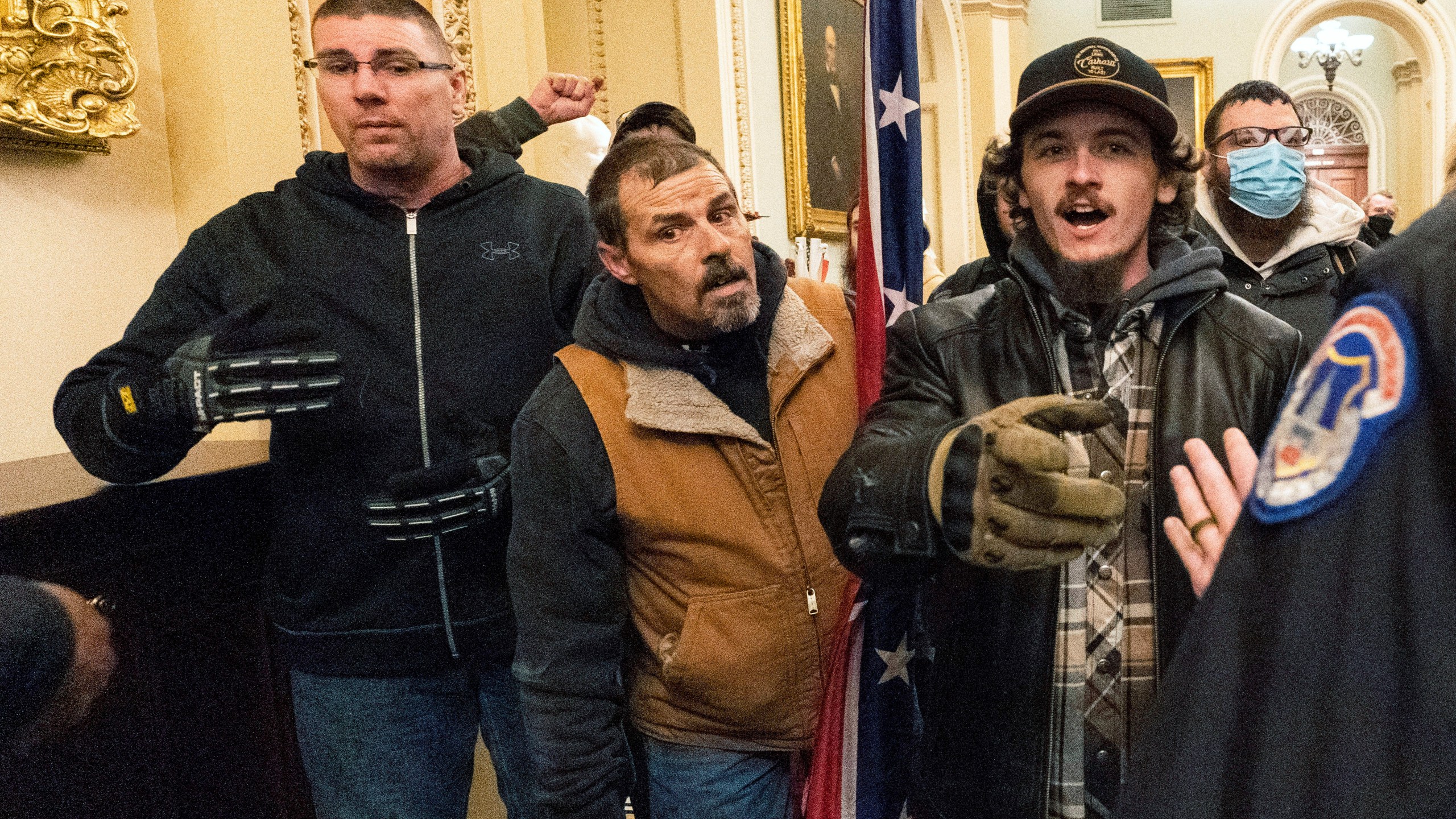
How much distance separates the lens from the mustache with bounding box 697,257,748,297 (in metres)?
1.55

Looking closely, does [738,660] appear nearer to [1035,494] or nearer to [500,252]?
[1035,494]

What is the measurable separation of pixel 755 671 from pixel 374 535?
738 millimetres

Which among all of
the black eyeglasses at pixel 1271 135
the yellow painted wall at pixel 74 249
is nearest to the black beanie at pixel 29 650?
the yellow painted wall at pixel 74 249

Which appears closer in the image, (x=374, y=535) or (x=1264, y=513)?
(x=1264, y=513)

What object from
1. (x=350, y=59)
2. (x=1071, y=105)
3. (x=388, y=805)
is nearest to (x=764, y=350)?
(x=1071, y=105)

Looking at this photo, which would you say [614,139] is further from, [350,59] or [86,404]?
[86,404]

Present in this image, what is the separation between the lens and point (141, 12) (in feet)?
7.85

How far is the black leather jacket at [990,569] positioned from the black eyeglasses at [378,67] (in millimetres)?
1090

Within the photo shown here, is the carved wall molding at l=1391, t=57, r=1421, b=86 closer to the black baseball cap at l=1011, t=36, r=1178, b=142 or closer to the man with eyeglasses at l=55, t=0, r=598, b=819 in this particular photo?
the black baseball cap at l=1011, t=36, r=1178, b=142

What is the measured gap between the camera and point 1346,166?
48.3 feet

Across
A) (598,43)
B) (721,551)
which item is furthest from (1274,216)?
(598,43)

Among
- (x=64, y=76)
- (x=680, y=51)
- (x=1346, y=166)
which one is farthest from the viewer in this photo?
(x=1346, y=166)

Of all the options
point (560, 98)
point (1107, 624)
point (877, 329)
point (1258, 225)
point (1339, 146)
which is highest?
point (1339, 146)

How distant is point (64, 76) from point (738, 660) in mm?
1957
